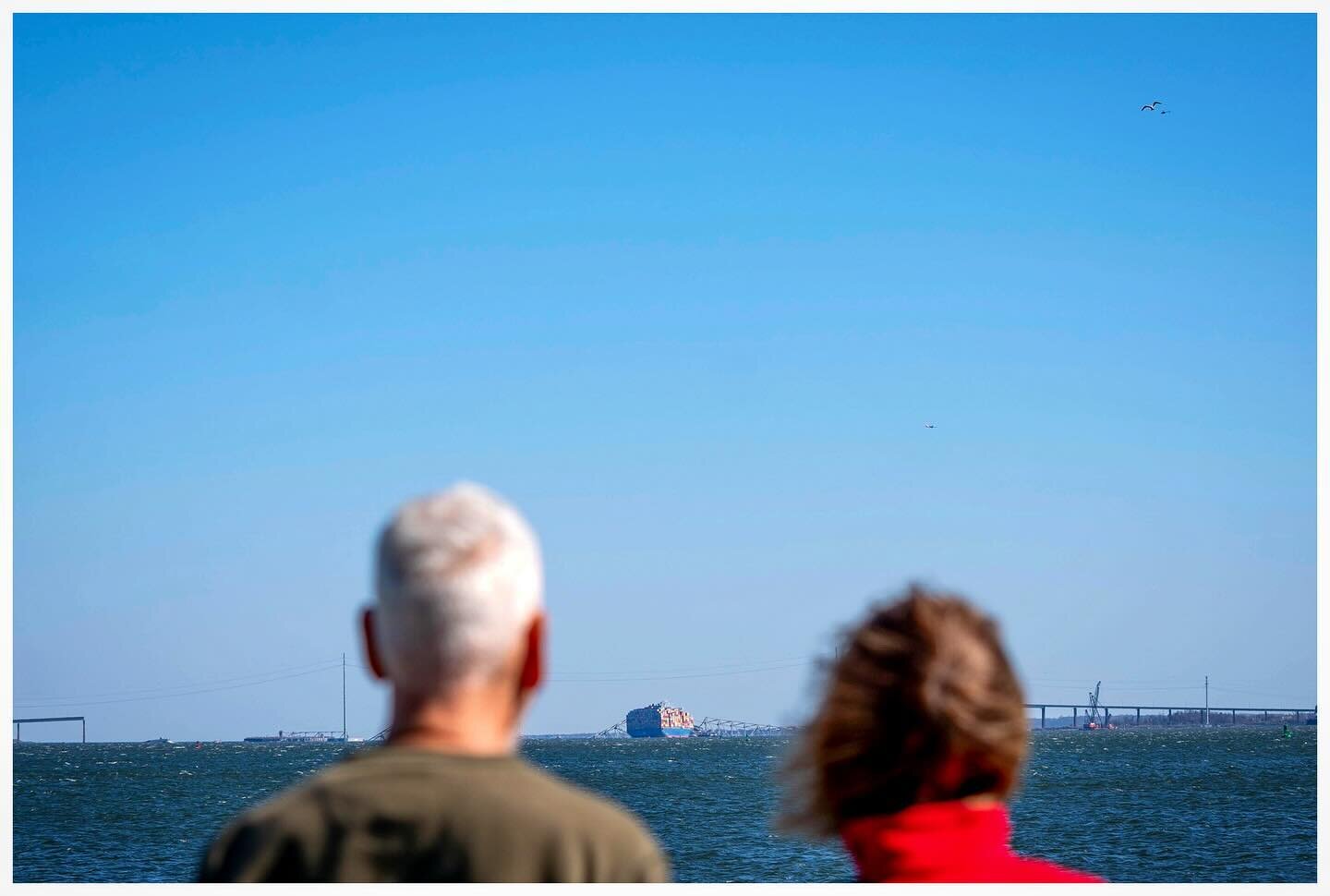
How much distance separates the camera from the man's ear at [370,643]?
2047mm

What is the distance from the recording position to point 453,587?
1.95m

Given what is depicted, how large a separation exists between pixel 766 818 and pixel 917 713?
214 ft

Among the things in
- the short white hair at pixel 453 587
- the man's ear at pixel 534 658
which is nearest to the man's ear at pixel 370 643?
the short white hair at pixel 453 587

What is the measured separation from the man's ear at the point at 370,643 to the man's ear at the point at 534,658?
0.18 metres

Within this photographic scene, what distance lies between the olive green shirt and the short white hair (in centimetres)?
12

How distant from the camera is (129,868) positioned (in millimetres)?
49250

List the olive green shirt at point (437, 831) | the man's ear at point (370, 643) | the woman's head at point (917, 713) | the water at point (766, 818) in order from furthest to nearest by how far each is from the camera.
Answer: the water at point (766, 818)
the woman's head at point (917, 713)
the man's ear at point (370, 643)
the olive green shirt at point (437, 831)

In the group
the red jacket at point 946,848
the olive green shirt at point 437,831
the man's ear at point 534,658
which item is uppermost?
the man's ear at point 534,658

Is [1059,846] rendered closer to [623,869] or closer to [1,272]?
[1,272]

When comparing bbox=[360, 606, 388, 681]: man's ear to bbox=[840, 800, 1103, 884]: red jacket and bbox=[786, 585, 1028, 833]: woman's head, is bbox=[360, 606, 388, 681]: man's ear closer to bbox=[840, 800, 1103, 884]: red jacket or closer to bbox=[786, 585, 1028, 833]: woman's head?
bbox=[786, 585, 1028, 833]: woman's head

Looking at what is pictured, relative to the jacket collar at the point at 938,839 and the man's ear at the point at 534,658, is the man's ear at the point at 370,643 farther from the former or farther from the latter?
the jacket collar at the point at 938,839

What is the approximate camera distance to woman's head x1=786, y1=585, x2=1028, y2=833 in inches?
85.2

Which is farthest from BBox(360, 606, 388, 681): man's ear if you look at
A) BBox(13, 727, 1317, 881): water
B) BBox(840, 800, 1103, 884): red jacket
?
BBox(13, 727, 1317, 881): water

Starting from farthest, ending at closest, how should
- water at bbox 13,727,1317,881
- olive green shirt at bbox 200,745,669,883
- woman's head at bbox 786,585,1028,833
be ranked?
water at bbox 13,727,1317,881
woman's head at bbox 786,585,1028,833
olive green shirt at bbox 200,745,669,883
